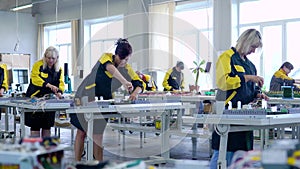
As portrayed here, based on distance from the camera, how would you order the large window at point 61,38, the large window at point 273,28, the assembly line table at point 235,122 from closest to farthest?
the assembly line table at point 235,122
the large window at point 273,28
the large window at point 61,38

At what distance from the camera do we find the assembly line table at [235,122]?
8.13ft

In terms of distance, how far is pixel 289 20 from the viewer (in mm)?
8445

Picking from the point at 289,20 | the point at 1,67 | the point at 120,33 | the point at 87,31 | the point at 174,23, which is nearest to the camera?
the point at 1,67

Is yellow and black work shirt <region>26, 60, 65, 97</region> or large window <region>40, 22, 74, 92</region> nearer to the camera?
yellow and black work shirt <region>26, 60, 65, 97</region>

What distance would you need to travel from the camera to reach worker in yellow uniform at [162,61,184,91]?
820cm

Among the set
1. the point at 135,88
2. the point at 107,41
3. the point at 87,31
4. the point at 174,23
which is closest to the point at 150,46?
the point at 174,23

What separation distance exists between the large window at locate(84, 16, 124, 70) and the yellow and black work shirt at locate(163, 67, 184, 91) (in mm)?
3100

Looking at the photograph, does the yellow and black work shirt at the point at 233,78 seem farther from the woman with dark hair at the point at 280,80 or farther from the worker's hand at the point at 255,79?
the woman with dark hair at the point at 280,80

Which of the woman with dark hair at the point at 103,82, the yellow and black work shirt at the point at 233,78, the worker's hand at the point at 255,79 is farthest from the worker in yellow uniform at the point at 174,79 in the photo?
the worker's hand at the point at 255,79

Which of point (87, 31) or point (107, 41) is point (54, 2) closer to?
point (87, 31)

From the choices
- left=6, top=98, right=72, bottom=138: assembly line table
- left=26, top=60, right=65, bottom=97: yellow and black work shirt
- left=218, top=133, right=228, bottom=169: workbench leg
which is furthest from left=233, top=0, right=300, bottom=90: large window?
left=218, top=133, right=228, bottom=169: workbench leg

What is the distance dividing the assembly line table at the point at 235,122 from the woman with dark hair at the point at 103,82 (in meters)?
0.88

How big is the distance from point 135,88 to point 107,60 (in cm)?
41

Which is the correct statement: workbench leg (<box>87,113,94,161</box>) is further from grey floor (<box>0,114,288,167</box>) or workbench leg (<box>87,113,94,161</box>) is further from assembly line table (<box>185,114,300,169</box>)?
grey floor (<box>0,114,288,167</box>)
